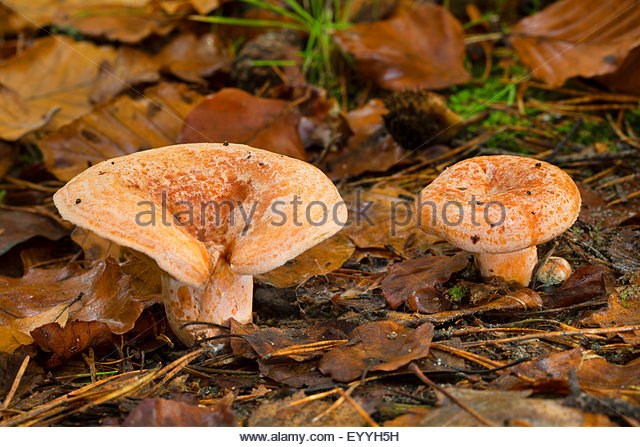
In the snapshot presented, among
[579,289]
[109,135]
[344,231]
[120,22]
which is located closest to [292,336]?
[344,231]

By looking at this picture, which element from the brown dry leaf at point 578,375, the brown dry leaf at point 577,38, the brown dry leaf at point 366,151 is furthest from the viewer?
the brown dry leaf at point 577,38

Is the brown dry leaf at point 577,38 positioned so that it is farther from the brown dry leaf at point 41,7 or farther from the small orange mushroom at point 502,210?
the brown dry leaf at point 41,7

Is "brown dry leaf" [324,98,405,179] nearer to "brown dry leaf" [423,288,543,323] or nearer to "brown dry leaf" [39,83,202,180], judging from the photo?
"brown dry leaf" [39,83,202,180]

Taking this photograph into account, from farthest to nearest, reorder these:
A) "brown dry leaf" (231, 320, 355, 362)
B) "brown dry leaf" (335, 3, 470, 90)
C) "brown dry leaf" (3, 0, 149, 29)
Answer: "brown dry leaf" (3, 0, 149, 29) < "brown dry leaf" (335, 3, 470, 90) < "brown dry leaf" (231, 320, 355, 362)

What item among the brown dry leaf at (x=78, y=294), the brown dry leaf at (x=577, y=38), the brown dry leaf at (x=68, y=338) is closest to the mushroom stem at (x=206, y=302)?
the brown dry leaf at (x=78, y=294)

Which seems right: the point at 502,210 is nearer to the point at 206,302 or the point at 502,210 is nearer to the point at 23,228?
the point at 206,302

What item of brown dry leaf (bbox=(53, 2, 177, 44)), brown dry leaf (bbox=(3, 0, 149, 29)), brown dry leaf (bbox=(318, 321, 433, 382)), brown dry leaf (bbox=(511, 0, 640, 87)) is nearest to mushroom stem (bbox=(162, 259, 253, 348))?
brown dry leaf (bbox=(318, 321, 433, 382))

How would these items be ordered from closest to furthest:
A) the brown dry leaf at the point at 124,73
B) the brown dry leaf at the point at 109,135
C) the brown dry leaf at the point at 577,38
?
the brown dry leaf at the point at 109,135 < the brown dry leaf at the point at 577,38 < the brown dry leaf at the point at 124,73
